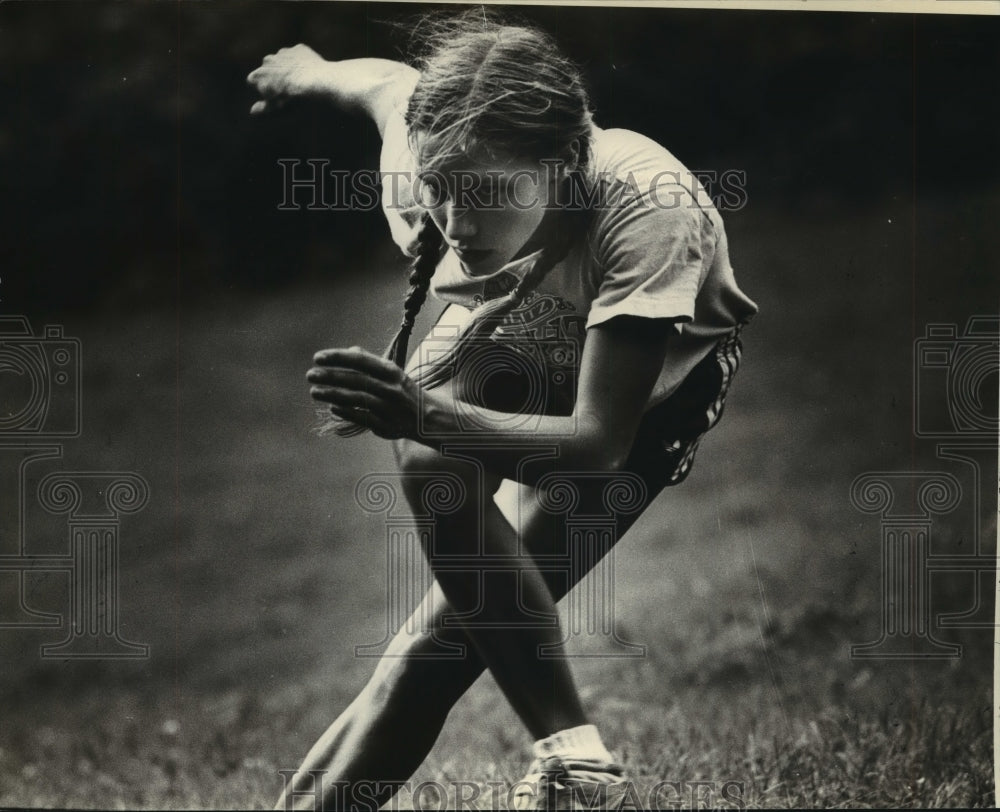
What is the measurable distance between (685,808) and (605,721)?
0.45m

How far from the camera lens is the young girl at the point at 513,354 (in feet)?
12.3

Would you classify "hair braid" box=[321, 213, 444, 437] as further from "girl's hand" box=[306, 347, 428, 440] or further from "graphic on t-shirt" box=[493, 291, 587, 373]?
"graphic on t-shirt" box=[493, 291, 587, 373]

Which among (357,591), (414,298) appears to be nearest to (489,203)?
(414,298)

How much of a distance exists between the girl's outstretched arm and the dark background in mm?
57

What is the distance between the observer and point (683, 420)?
3.90 meters

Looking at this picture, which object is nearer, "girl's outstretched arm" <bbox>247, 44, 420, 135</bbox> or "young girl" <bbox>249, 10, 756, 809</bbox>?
"young girl" <bbox>249, 10, 756, 809</bbox>

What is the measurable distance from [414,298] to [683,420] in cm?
108

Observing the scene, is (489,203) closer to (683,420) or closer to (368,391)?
(368,391)

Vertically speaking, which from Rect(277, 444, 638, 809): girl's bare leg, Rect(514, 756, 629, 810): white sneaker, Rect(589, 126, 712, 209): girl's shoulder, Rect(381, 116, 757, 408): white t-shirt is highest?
Rect(589, 126, 712, 209): girl's shoulder

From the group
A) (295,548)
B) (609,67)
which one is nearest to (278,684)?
(295,548)

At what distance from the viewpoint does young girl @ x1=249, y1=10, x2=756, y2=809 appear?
3.76 metres

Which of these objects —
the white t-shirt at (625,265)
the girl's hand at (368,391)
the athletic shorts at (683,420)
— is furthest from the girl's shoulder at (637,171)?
the girl's hand at (368,391)

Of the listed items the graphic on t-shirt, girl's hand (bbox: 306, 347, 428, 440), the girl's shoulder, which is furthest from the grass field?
the graphic on t-shirt

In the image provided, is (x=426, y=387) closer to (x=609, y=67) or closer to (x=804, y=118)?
(x=609, y=67)
